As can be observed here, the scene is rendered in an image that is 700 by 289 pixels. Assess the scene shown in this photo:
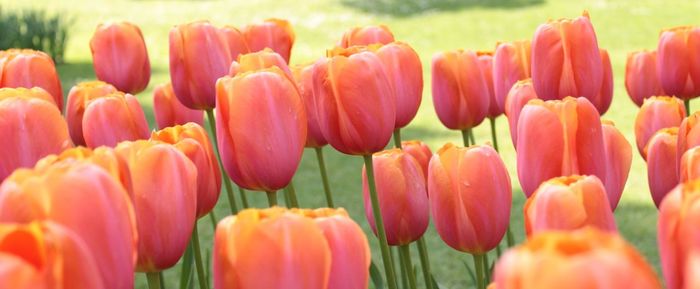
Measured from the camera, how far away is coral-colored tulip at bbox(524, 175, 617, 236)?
0.83m

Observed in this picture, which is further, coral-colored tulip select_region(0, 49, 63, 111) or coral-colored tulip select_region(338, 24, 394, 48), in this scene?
coral-colored tulip select_region(338, 24, 394, 48)

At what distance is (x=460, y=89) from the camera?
5.57 ft

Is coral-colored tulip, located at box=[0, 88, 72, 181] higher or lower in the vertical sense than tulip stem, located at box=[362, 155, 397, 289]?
higher

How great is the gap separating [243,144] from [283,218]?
0.47 meters

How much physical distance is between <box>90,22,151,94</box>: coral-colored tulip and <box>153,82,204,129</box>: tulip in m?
0.05

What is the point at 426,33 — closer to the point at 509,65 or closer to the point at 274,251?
the point at 509,65

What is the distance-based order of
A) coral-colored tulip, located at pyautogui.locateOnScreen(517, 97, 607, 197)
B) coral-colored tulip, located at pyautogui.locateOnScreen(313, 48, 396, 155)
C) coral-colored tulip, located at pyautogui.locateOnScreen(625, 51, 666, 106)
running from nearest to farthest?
coral-colored tulip, located at pyautogui.locateOnScreen(517, 97, 607, 197) → coral-colored tulip, located at pyautogui.locateOnScreen(313, 48, 396, 155) → coral-colored tulip, located at pyautogui.locateOnScreen(625, 51, 666, 106)

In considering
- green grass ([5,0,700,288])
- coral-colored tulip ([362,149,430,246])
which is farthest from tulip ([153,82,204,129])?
green grass ([5,0,700,288])

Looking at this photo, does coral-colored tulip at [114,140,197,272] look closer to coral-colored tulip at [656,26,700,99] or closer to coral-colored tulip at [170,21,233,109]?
coral-colored tulip at [170,21,233,109]

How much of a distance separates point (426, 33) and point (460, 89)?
6.40 meters

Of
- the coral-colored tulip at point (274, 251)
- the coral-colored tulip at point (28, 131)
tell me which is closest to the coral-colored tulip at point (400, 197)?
the coral-colored tulip at point (28, 131)

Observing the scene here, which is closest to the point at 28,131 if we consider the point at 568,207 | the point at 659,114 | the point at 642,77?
the point at 568,207

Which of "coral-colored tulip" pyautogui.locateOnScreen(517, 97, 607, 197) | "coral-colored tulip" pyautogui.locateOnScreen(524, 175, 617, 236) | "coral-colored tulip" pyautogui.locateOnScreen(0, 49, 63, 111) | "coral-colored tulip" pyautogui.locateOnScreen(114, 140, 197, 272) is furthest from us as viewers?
"coral-colored tulip" pyautogui.locateOnScreen(0, 49, 63, 111)

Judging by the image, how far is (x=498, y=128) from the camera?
17.8 feet
